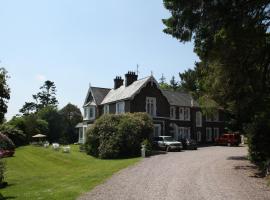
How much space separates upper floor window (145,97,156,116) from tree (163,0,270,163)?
82.3 feet

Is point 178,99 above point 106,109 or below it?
above

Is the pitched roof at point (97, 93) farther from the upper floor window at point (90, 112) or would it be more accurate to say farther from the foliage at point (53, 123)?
the foliage at point (53, 123)

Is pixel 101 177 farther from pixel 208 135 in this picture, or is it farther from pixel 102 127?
pixel 208 135

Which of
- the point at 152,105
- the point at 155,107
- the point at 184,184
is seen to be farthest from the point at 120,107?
the point at 184,184

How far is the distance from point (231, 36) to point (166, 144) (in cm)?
2315

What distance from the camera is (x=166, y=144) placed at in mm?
41688

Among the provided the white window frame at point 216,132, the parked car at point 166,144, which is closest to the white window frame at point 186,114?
the white window frame at point 216,132

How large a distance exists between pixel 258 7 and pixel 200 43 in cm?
367

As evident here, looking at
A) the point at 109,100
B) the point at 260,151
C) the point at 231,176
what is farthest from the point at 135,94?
the point at 231,176

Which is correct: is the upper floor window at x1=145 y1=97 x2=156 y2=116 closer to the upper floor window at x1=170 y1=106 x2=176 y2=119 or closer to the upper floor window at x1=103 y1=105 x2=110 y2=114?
the upper floor window at x1=103 y1=105 x2=110 y2=114

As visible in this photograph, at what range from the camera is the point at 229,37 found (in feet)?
65.7

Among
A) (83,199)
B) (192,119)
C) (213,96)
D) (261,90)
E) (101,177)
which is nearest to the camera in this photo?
(83,199)

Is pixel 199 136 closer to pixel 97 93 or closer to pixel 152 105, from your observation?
pixel 152 105

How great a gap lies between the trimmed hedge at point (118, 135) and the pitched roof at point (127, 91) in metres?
7.07
